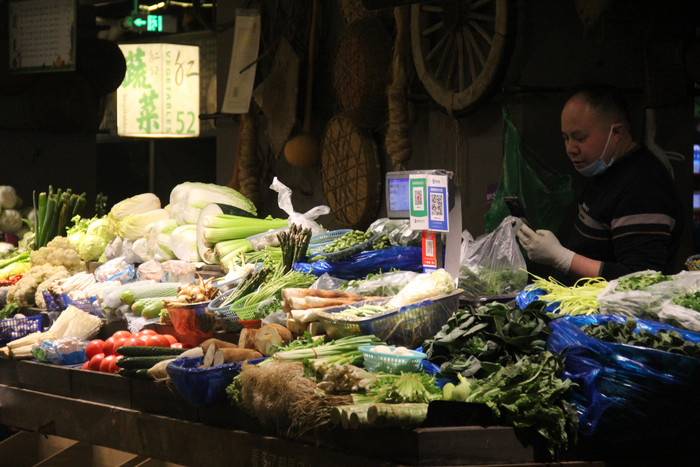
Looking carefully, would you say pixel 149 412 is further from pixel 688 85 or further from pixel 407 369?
pixel 688 85

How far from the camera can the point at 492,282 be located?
4035mm

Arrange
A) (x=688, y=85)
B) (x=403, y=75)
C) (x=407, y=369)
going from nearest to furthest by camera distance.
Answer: (x=407, y=369)
(x=688, y=85)
(x=403, y=75)

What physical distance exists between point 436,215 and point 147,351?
4.79 feet

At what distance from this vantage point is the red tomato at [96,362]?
441cm

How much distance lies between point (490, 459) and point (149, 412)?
176 centimetres

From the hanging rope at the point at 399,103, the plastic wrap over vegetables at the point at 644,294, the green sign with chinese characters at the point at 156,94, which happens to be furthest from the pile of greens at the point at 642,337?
the green sign with chinese characters at the point at 156,94

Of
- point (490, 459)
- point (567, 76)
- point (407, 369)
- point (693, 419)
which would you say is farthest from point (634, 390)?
point (567, 76)

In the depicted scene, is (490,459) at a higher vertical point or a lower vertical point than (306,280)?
lower

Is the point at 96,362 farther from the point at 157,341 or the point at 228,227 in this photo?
the point at 228,227

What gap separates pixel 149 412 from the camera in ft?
13.1

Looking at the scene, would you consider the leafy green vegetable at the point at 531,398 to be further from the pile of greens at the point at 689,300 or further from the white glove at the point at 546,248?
the white glove at the point at 546,248

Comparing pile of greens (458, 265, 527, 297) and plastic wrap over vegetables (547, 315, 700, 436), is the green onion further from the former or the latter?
plastic wrap over vegetables (547, 315, 700, 436)

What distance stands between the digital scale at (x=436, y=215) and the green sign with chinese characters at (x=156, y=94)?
158 inches

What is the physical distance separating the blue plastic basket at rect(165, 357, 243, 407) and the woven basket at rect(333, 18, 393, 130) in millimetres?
3179
